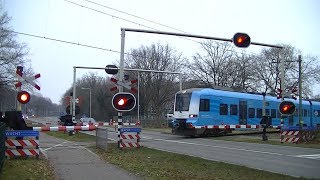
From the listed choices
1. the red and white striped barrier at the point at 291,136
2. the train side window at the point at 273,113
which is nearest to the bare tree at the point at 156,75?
the train side window at the point at 273,113

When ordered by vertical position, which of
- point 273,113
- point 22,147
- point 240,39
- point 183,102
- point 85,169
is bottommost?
point 85,169

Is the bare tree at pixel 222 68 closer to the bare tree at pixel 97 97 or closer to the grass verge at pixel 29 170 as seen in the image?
the bare tree at pixel 97 97

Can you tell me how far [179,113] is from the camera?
33406 millimetres

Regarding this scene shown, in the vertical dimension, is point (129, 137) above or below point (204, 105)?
below

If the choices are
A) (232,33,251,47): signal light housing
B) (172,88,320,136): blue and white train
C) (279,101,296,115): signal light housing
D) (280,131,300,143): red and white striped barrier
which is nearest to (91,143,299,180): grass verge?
(232,33,251,47): signal light housing

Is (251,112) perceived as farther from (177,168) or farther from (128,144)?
(177,168)

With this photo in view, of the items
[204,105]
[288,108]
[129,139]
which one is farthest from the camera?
[204,105]

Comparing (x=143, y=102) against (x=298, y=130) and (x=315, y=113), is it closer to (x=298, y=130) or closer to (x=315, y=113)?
(x=315, y=113)

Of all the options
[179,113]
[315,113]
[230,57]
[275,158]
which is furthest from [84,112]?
[275,158]

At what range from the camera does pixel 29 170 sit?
1241 cm

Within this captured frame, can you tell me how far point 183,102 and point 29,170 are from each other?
21627 mm

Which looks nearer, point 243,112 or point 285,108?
point 285,108

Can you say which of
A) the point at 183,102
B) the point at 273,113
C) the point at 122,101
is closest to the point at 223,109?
the point at 183,102

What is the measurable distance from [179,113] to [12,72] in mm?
34209
